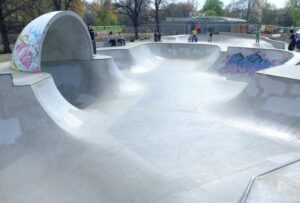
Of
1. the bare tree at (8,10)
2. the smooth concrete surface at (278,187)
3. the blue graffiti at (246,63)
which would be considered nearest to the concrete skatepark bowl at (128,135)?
the smooth concrete surface at (278,187)

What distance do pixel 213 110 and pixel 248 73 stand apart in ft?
24.1

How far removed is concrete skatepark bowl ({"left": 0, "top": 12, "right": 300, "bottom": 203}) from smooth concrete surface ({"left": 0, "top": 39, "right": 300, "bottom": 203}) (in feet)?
0.08

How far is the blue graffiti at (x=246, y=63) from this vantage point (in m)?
16.1

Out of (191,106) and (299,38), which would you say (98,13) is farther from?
(191,106)

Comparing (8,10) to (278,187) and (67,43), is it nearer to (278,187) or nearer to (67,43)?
(67,43)

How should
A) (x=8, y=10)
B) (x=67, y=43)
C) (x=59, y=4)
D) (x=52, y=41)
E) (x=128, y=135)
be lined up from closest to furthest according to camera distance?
1. (x=128, y=135)
2. (x=52, y=41)
3. (x=67, y=43)
4. (x=8, y=10)
5. (x=59, y=4)

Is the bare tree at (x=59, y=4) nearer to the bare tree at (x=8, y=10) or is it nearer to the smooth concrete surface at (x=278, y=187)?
the bare tree at (x=8, y=10)

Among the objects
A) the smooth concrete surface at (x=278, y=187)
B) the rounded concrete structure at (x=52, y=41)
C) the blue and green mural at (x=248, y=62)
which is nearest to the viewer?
the smooth concrete surface at (x=278, y=187)

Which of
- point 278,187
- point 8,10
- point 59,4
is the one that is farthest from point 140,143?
point 59,4

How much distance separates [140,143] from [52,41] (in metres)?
7.98

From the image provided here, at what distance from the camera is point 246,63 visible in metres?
16.7

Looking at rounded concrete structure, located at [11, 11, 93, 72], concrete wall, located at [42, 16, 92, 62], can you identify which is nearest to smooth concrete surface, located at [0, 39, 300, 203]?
rounded concrete structure, located at [11, 11, 93, 72]

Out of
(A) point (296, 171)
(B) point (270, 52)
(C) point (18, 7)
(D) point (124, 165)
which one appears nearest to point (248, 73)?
(B) point (270, 52)

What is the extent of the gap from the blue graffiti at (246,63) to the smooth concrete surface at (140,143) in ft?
19.9
